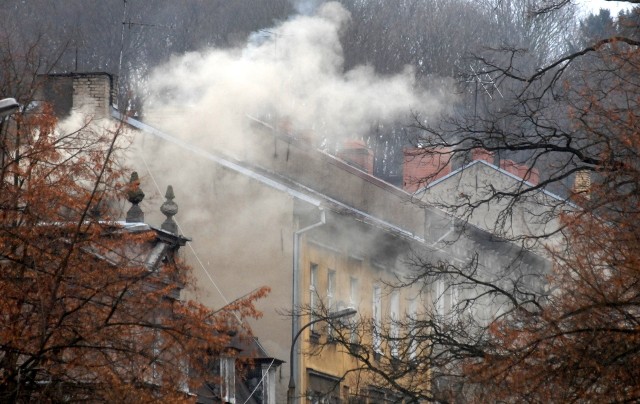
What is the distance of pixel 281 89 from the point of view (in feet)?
149

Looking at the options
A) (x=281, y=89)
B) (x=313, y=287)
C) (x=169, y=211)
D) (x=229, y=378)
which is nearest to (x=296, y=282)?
(x=313, y=287)

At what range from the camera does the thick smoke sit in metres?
40.5

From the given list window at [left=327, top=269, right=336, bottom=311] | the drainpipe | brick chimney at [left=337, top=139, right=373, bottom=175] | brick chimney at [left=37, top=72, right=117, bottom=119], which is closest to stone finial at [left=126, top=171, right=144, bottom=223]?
brick chimney at [left=37, top=72, right=117, bottom=119]

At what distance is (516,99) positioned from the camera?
20469mm

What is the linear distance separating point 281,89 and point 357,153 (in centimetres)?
768

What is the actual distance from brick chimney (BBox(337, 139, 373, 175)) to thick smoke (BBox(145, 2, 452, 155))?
Result: 0.33 m

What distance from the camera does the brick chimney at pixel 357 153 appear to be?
52.1 metres

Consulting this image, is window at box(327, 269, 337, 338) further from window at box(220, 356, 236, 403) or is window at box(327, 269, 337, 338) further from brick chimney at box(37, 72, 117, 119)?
brick chimney at box(37, 72, 117, 119)

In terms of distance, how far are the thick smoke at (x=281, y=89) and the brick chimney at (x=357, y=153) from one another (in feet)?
1.10

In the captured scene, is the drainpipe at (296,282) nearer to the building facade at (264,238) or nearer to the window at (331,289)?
the building facade at (264,238)

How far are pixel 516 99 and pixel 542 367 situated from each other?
11.6ft

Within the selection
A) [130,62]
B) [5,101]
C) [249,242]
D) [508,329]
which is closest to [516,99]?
[508,329]

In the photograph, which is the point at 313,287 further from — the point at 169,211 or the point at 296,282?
the point at 169,211

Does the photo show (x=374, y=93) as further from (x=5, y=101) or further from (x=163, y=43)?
(x=5, y=101)
